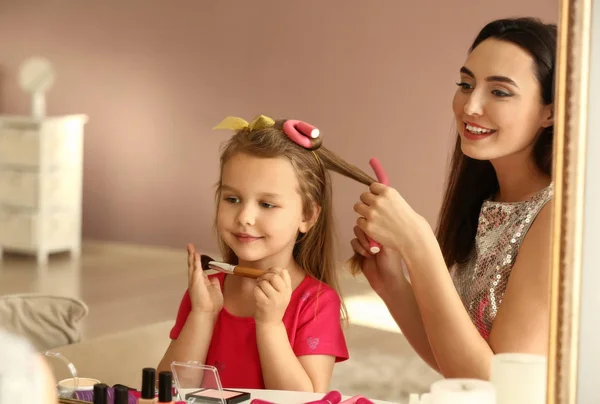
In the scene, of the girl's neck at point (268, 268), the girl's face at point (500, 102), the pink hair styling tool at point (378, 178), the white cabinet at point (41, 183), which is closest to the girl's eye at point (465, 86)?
the girl's face at point (500, 102)

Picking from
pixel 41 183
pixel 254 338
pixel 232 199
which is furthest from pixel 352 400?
pixel 41 183

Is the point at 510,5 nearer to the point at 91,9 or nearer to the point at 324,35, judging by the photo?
the point at 324,35

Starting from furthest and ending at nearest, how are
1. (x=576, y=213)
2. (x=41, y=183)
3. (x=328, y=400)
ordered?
(x=41, y=183) → (x=328, y=400) → (x=576, y=213)

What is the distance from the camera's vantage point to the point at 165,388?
72 centimetres

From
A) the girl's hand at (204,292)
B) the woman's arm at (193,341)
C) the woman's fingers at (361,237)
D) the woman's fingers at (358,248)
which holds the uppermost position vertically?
the woman's fingers at (361,237)

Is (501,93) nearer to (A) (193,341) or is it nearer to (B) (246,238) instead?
(B) (246,238)

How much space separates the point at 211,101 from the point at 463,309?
0.39 meters

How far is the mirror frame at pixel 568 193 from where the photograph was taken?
64cm

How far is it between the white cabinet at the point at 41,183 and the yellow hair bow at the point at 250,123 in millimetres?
229

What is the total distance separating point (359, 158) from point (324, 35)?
0.68ft

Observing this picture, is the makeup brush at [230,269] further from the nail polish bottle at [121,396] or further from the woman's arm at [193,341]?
the nail polish bottle at [121,396]

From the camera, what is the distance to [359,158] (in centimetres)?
91

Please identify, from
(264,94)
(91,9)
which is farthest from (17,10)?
(264,94)

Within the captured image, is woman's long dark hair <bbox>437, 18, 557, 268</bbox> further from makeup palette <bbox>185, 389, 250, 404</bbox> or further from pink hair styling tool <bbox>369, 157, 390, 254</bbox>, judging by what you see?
makeup palette <bbox>185, 389, 250, 404</bbox>
